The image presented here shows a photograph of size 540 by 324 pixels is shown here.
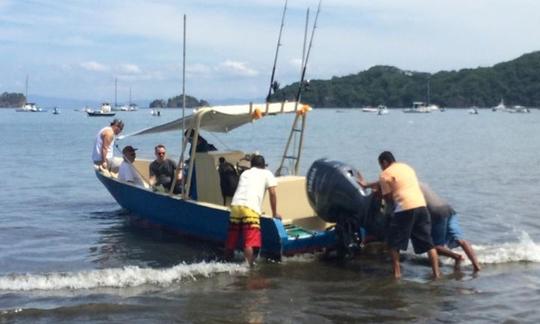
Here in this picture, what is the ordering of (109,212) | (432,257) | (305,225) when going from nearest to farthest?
(432,257) < (305,225) < (109,212)

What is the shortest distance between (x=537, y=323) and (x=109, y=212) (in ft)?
38.1

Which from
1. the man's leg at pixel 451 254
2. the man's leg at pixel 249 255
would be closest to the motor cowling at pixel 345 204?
the man's leg at pixel 451 254

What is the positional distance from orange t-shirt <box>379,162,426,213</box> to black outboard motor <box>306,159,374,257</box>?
76cm

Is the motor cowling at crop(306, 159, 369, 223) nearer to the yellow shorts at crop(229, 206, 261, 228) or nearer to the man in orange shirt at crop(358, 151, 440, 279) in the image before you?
the man in orange shirt at crop(358, 151, 440, 279)

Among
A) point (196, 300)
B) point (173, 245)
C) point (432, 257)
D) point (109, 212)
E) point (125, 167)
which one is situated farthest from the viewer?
point (109, 212)

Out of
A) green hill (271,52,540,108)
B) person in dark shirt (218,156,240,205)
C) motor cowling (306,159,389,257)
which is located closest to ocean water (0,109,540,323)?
motor cowling (306,159,389,257)

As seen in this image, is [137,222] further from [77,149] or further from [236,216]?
[77,149]

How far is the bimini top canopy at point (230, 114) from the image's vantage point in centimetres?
1210

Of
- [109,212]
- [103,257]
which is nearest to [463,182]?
[109,212]

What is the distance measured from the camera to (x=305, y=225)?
488 inches

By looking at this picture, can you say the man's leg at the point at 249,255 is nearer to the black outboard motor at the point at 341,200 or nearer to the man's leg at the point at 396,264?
the black outboard motor at the point at 341,200

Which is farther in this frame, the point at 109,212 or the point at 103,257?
the point at 109,212

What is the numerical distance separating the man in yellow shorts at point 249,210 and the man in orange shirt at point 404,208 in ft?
5.62

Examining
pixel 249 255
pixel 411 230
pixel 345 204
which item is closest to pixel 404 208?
pixel 411 230
